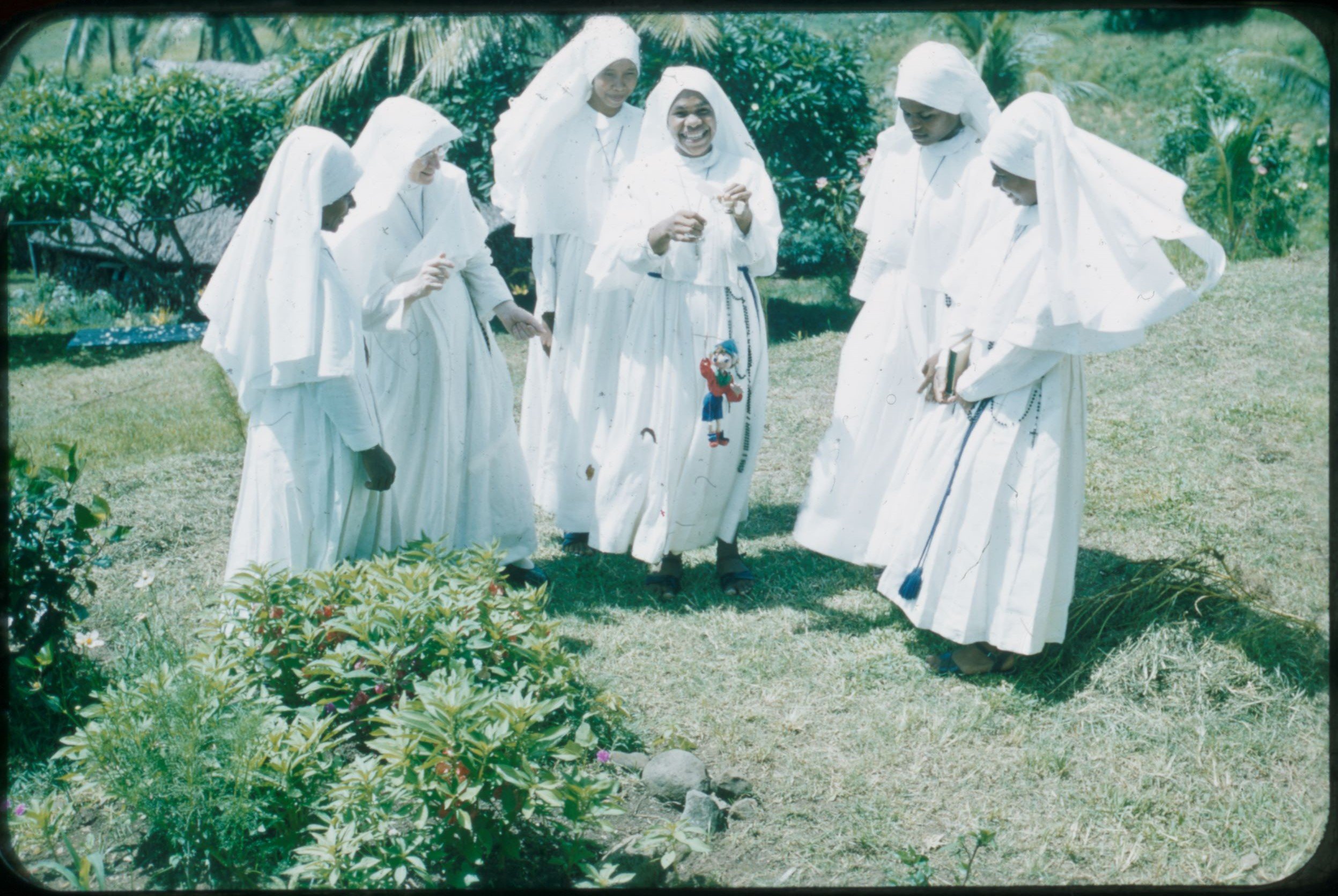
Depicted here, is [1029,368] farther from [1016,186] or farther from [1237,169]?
[1237,169]

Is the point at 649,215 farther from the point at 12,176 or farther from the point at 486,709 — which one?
the point at 12,176

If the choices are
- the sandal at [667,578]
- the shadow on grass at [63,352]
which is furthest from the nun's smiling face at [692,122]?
the shadow on grass at [63,352]

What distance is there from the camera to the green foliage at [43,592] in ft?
11.6

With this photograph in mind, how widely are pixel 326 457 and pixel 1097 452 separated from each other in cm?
440

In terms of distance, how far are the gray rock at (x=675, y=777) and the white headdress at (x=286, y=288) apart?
1.58 meters

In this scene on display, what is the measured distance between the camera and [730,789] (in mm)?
3414

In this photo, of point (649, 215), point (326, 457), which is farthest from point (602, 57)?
point (326, 457)

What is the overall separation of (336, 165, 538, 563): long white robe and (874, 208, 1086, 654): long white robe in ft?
5.68

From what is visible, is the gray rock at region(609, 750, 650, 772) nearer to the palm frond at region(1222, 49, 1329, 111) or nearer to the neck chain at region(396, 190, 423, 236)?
the neck chain at region(396, 190, 423, 236)

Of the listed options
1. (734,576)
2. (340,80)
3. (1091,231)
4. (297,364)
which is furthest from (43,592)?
(340,80)

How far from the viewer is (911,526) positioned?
13.8 ft

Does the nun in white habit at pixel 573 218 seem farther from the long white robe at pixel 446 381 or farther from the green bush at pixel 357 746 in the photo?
the green bush at pixel 357 746

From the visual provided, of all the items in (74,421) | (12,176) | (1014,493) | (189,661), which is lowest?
(74,421)

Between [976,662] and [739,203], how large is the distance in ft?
6.51
